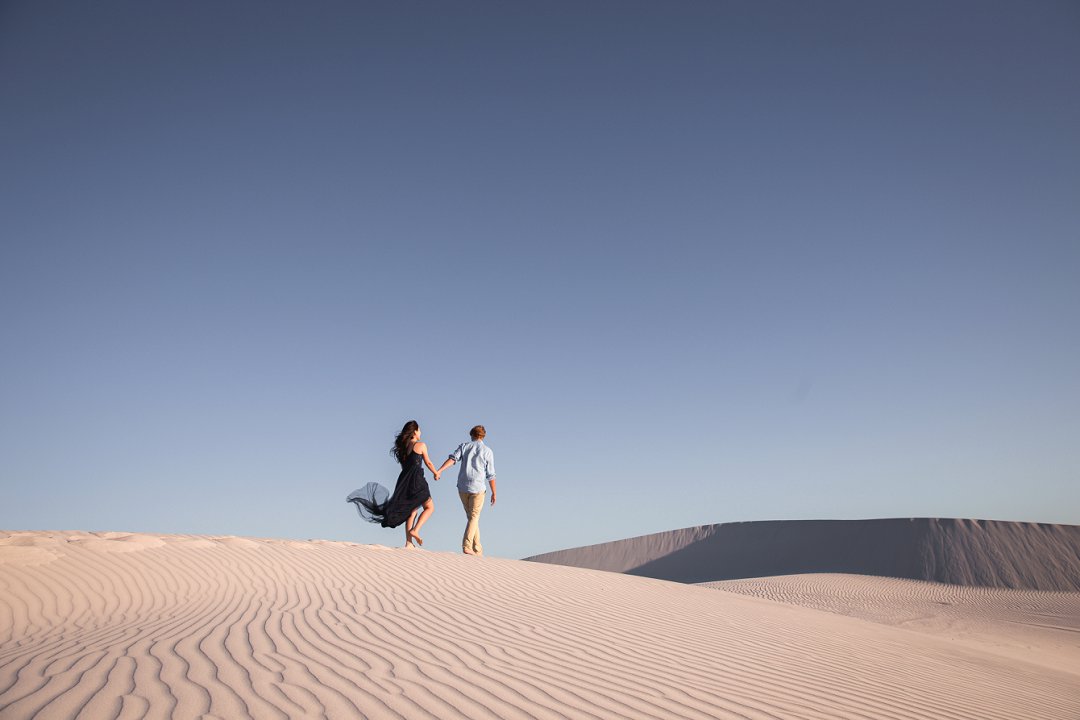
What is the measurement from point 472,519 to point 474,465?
0.95 m

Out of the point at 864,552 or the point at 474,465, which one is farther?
the point at 864,552

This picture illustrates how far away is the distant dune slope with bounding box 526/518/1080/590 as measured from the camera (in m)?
31.0

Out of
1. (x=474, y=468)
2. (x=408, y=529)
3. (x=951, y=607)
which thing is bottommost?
(x=951, y=607)

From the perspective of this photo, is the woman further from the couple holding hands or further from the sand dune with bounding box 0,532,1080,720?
the sand dune with bounding box 0,532,1080,720

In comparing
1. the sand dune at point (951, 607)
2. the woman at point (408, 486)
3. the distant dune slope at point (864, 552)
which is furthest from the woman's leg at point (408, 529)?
the distant dune slope at point (864, 552)

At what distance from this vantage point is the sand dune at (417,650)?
9.99 ft

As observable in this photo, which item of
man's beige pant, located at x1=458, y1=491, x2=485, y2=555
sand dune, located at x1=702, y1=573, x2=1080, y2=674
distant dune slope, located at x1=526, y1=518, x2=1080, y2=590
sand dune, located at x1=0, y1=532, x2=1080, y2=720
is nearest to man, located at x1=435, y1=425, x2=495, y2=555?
man's beige pant, located at x1=458, y1=491, x2=485, y2=555

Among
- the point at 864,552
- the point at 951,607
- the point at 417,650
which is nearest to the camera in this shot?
the point at 417,650

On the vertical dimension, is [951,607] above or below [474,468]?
below

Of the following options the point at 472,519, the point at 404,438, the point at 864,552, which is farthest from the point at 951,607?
the point at 404,438

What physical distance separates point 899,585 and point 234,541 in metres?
28.4

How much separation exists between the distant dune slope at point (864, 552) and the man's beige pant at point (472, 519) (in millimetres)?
29750

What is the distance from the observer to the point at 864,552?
39875 millimetres

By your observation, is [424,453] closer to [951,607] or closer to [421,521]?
[421,521]
